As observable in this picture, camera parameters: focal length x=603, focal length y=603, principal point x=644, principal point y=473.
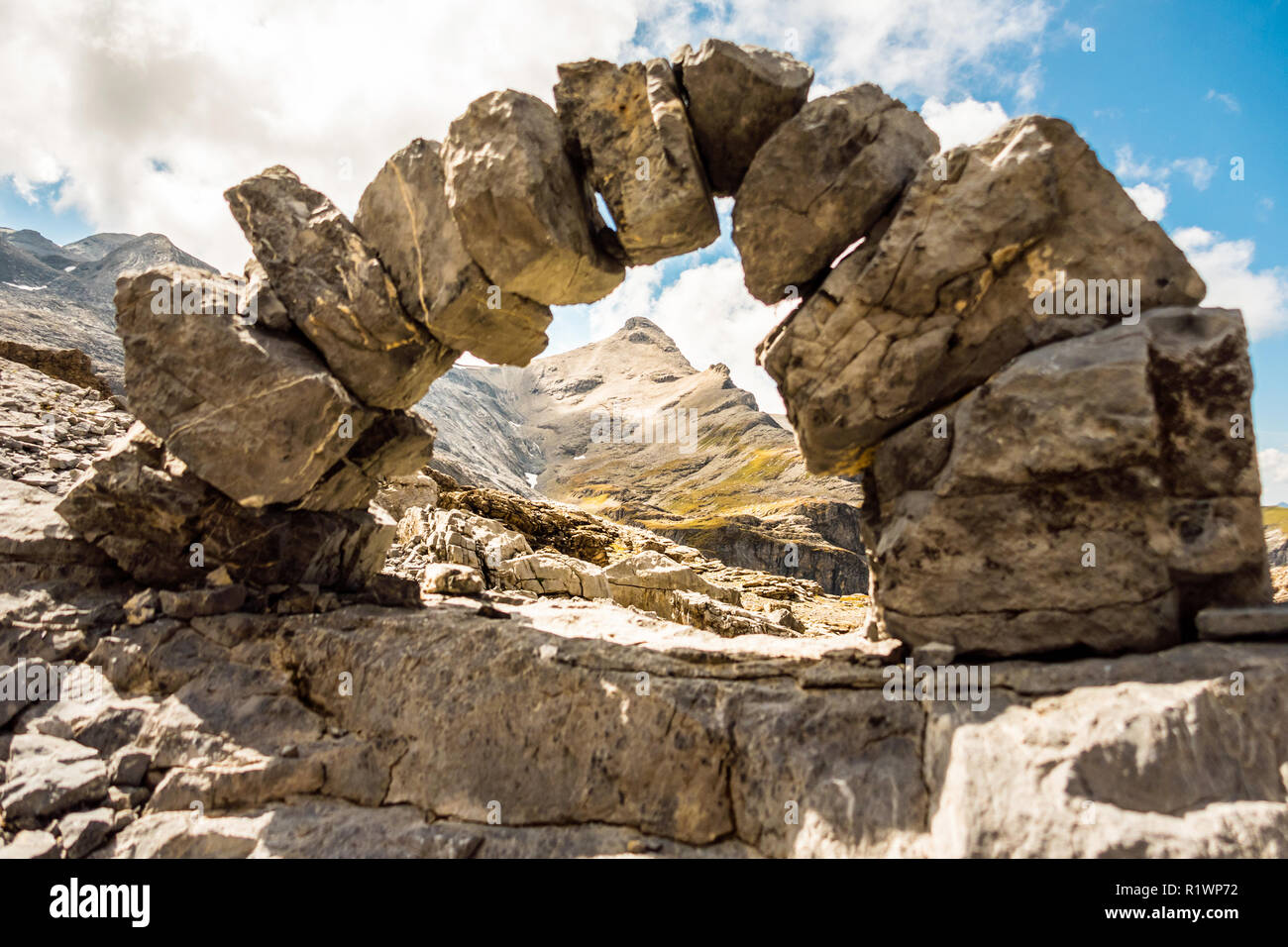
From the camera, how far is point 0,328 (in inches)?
1741

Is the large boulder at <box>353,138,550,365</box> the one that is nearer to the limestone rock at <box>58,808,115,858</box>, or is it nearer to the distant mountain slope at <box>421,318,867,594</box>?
the limestone rock at <box>58,808,115,858</box>

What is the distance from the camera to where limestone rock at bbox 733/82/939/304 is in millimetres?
9000

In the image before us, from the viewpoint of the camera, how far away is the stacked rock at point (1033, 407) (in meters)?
7.30

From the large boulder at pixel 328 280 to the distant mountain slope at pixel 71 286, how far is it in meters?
34.5

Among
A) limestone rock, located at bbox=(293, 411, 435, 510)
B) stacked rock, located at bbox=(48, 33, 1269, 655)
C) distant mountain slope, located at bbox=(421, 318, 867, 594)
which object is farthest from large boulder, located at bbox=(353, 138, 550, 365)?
distant mountain slope, located at bbox=(421, 318, 867, 594)

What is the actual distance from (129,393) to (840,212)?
12.3 m

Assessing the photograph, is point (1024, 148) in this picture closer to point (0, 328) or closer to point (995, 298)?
point (995, 298)

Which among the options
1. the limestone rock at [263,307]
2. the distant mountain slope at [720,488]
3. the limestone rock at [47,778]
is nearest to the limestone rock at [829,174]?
the limestone rock at [263,307]

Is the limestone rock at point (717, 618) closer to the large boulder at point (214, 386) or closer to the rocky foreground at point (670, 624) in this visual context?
the rocky foreground at point (670, 624)

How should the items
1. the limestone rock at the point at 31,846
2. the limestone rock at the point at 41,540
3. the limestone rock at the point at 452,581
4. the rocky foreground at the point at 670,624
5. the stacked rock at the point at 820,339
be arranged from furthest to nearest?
the limestone rock at the point at 452,581 → the limestone rock at the point at 41,540 → the stacked rock at the point at 820,339 → the limestone rock at the point at 31,846 → the rocky foreground at the point at 670,624

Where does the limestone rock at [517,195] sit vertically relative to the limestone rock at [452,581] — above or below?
above

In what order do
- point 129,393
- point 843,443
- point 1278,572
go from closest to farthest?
point 843,443 < point 129,393 < point 1278,572

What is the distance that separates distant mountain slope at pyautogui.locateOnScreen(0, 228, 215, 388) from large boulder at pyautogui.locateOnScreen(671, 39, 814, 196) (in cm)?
4130

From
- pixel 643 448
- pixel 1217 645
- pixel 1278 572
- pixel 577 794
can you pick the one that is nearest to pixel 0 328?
pixel 577 794
